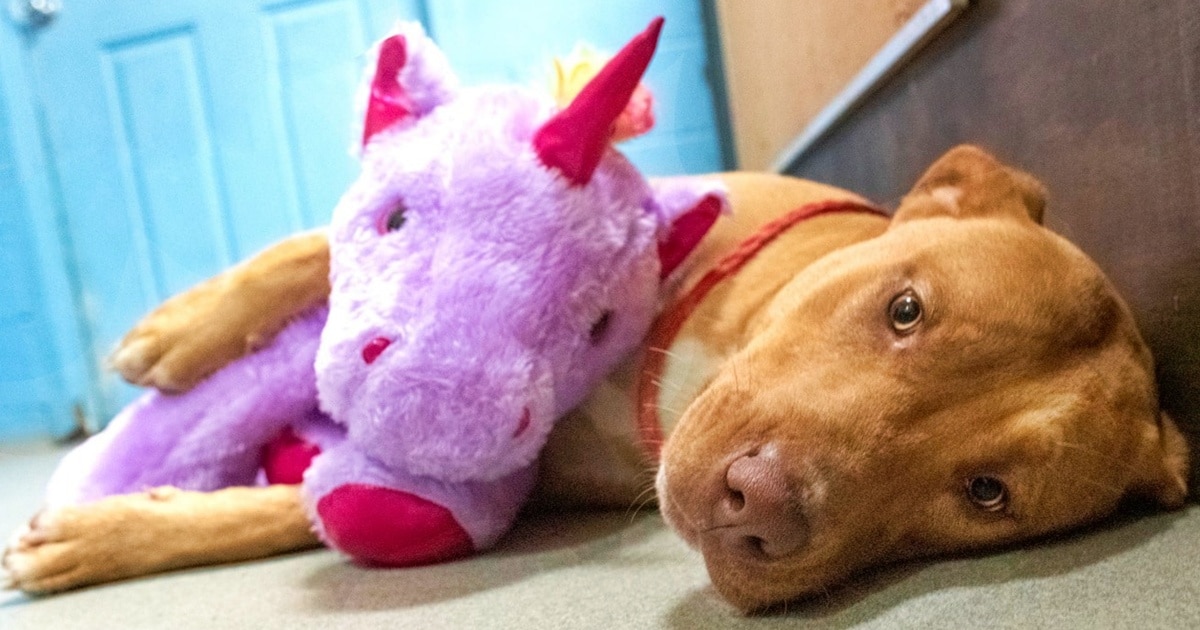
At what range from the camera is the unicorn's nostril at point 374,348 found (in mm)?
1343

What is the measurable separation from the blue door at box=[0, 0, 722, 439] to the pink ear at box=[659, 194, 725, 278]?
2.92 meters

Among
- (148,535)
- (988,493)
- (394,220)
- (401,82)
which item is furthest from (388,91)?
(988,493)

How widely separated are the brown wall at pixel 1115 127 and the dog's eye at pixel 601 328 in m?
0.74

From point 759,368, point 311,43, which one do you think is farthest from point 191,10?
point 759,368

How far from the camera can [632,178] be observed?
5.06 ft

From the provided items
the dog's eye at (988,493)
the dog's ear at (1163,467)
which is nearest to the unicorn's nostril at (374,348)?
the dog's eye at (988,493)

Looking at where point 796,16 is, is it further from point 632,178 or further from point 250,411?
point 250,411

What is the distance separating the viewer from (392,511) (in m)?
1.42

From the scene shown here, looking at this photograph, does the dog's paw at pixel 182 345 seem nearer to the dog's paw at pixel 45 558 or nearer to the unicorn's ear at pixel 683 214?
the dog's paw at pixel 45 558

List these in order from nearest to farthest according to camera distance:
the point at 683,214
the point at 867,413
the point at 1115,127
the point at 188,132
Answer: the point at 867,413
the point at 1115,127
the point at 683,214
the point at 188,132

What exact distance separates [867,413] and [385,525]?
2.30 feet

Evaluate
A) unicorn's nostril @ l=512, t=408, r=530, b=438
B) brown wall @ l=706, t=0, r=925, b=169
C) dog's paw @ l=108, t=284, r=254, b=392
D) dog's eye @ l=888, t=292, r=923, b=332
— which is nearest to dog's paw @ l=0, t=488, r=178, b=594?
dog's paw @ l=108, t=284, r=254, b=392

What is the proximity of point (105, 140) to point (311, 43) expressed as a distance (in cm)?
101

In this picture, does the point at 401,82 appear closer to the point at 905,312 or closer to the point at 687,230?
the point at 687,230
